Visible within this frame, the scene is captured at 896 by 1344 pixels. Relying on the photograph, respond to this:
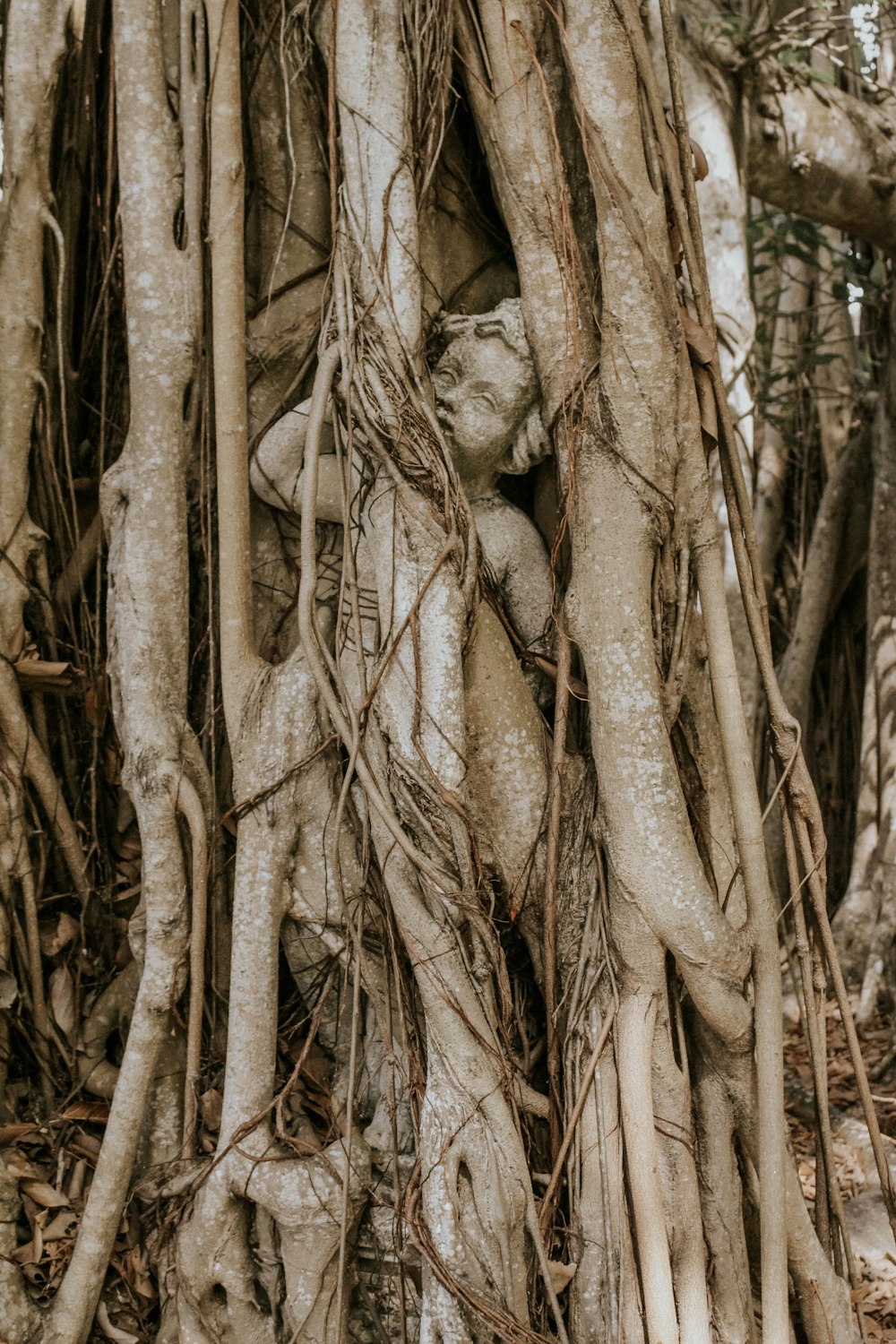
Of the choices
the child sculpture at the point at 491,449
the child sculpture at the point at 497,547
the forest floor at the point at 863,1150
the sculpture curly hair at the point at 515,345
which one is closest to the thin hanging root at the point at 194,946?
the child sculpture at the point at 497,547

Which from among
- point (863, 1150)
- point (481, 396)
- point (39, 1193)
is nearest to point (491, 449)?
point (481, 396)

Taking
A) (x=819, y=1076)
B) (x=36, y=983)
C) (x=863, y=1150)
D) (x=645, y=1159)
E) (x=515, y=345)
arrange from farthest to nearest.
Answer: (x=863, y=1150), (x=36, y=983), (x=515, y=345), (x=819, y=1076), (x=645, y=1159)

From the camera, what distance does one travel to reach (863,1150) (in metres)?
2.80

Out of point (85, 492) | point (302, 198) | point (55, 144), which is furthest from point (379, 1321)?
point (55, 144)

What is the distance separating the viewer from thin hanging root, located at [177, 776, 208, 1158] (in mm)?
2170

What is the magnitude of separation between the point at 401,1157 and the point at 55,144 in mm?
2091

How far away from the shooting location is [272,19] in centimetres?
242

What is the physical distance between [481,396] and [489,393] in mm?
15

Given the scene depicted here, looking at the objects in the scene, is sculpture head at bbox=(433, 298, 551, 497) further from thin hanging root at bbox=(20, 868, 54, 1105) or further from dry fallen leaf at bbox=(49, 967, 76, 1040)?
dry fallen leaf at bbox=(49, 967, 76, 1040)

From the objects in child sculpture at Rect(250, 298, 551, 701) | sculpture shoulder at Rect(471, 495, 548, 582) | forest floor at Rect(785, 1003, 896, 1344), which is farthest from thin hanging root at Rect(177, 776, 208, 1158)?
forest floor at Rect(785, 1003, 896, 1344)

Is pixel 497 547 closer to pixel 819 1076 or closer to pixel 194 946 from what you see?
pixel 194 946

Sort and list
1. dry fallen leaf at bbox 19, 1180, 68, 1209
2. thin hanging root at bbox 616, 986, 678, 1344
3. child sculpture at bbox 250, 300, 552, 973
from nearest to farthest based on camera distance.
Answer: thin hanging root at bbox 616, 986, 678, 1344 < child sculpture at bbox 250, 300, 552, 973 < dry fallen leaf at bbox 19, 1180, 68, 1209

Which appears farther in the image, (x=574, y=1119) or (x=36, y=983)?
(x=36, y=983)

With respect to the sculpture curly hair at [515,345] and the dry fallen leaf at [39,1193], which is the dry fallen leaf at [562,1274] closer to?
the dry fallen leaf at [39,1193]
